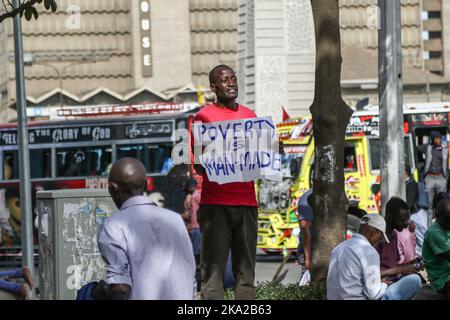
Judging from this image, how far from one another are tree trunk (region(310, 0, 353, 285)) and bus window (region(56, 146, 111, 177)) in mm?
19228

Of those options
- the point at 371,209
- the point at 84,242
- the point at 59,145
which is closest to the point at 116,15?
the point at 59,145

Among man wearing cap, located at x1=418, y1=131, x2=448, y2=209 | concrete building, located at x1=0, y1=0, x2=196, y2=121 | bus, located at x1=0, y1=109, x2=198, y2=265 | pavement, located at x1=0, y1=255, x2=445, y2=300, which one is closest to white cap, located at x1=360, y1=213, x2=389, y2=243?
pavement, located at x1=0, y1=255, x2=445, y2=300

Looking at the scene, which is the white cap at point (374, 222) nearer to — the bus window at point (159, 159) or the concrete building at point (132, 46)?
the bus window at point (159, 159)

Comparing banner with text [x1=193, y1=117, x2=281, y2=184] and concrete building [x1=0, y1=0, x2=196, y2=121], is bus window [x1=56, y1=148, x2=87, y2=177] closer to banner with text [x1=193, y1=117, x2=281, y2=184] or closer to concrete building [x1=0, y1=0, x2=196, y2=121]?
banner with text [x1=193, y1=117, x2=281, y2=184]

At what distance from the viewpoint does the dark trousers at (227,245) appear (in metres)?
8.09

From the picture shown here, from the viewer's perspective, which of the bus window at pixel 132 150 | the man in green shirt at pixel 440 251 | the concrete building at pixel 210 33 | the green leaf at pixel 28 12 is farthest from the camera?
the concrete building at pixel 210 33

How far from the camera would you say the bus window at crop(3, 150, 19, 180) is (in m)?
28.3

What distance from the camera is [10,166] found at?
93.2 ft

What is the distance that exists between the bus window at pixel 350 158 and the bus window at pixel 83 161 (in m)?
9.26

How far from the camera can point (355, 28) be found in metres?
110

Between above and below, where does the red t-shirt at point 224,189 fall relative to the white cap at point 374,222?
above

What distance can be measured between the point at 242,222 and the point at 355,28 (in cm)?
10297

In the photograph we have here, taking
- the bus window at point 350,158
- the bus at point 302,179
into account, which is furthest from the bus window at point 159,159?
the bus window at point 350,158

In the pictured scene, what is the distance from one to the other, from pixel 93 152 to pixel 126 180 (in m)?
23.7
